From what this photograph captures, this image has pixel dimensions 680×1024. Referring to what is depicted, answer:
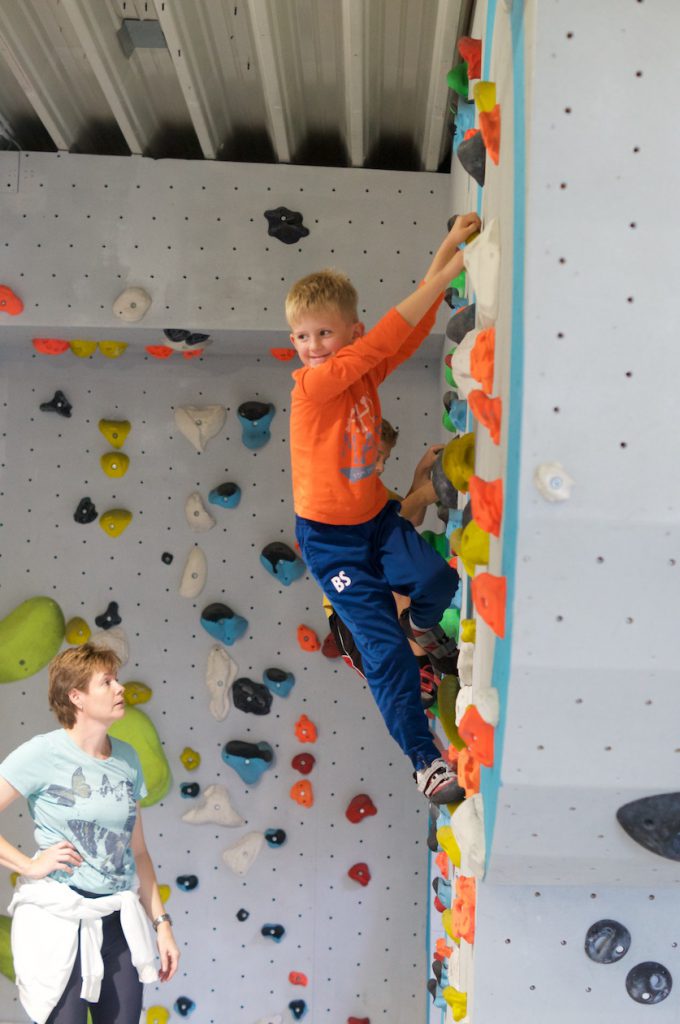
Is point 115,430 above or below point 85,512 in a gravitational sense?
above

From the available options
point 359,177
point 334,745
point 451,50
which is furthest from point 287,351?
point 334,745

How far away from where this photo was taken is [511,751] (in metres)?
1.92

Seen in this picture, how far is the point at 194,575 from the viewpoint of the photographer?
168 inches

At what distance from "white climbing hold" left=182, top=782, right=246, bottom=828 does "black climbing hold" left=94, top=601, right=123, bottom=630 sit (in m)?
0.81

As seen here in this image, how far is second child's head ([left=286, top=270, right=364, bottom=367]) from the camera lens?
2480 millimetres

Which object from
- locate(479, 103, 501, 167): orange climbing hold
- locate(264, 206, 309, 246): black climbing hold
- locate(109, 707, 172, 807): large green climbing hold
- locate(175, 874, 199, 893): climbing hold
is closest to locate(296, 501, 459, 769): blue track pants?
locate(479, 103, 501, 167): orange climbing hold

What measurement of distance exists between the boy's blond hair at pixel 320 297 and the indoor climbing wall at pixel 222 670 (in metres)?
1.74

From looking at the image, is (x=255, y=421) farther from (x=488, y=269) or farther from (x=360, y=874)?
(x=488, y=269)

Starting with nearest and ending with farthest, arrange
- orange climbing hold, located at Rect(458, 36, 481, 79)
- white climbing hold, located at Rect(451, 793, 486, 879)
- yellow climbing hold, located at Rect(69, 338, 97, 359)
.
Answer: white climbing hold, located at Rect(451, 793, 486, 879), orange climbing hold, located at Rect(458, 36, 481, 79), yellow climbing hold, located at Rect(69, 338, 97, 359)

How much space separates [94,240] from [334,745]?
227 cm

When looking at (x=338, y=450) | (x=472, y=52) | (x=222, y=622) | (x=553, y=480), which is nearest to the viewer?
(x=553, y=480)

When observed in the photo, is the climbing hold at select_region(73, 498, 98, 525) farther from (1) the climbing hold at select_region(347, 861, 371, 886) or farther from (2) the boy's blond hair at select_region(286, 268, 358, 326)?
(2) the boy's blond hair at select_region(286, 268, 358, 326)

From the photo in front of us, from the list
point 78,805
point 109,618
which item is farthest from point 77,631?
point 78,805

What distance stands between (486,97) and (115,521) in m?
2.78
